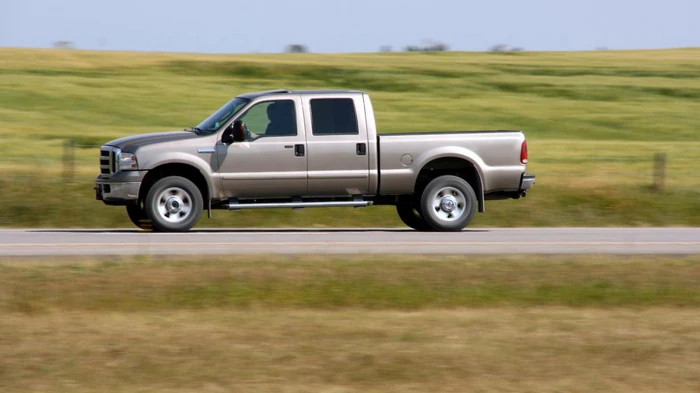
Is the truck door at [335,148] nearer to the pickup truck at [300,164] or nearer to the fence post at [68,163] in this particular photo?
the pickup truck at [300,164]

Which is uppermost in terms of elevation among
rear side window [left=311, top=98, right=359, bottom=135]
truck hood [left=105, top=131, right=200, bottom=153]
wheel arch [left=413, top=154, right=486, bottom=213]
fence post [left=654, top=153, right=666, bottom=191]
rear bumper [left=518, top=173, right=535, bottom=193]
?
rear side window [left=311, top=98, right=359, bottom=135]

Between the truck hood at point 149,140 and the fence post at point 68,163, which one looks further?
the fence post at point 68,163

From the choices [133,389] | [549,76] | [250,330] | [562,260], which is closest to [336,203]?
[562,260]

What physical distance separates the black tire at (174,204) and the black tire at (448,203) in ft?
9.86

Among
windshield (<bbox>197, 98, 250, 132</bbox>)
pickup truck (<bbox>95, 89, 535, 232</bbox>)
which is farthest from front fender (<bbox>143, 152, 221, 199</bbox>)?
windshield (<bbox>197, 98, 250, 132</bbox>)

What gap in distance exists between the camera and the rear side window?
15.5 metres

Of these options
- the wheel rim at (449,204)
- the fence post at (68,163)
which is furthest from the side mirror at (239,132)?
the fence post at (68,163)

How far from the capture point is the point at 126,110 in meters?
42.2

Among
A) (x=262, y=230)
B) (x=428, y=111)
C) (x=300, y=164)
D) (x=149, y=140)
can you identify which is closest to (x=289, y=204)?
(x=300, y=164)

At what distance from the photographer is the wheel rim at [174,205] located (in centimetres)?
1512

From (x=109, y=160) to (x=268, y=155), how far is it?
208 centimetres

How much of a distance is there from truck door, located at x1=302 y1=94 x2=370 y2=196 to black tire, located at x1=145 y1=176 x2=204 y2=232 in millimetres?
1541

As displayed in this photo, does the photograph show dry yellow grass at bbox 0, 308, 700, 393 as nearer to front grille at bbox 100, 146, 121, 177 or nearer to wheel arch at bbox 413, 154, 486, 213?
front grille at bbox 100, 146, 121, 177

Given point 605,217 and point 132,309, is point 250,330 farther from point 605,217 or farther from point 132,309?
point 605,217
